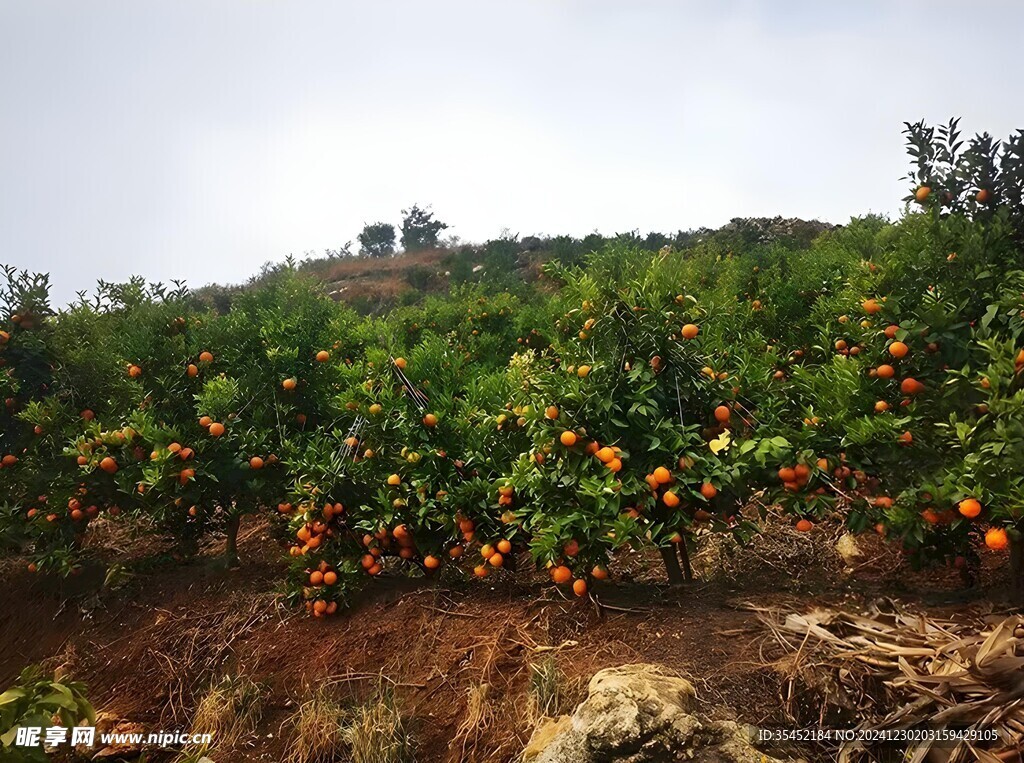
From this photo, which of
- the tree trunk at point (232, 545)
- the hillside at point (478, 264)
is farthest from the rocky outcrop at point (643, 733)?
the hillside at point (478, 264)

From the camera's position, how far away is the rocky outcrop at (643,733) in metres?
2.14

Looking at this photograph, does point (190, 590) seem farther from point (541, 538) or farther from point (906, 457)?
point (906, 457)

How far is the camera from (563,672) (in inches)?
109

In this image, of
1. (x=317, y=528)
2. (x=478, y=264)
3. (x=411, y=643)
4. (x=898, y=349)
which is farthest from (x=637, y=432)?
(x=478, y=264)

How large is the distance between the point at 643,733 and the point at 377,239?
4401 centimetres

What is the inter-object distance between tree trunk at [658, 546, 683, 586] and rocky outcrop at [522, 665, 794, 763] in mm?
931

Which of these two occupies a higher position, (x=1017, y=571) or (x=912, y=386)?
(x=912, y=386)

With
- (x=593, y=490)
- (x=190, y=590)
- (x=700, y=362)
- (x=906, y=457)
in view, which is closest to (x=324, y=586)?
(x=190, y=590)

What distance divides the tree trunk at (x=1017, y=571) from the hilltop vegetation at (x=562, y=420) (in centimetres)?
1

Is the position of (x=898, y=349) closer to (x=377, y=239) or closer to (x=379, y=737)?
(x=379, y=737)

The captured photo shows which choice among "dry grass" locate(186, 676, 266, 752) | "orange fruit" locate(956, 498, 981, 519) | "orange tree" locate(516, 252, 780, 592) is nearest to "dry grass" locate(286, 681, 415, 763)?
"dry grass" locate(186, 676, 266, 752)

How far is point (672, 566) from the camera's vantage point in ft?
10.7

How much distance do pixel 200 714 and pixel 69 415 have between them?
8.71ft

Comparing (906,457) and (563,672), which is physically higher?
(906,457)
